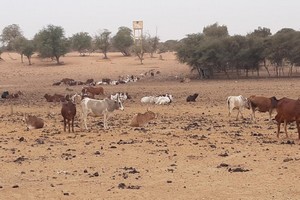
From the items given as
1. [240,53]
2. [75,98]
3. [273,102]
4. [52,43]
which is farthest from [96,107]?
[52,43]

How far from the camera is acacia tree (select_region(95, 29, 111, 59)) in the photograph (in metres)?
95.4

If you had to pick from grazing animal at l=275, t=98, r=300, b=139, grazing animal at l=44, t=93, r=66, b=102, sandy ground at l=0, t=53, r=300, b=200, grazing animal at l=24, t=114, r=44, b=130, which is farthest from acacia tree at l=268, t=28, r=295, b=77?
grazing animal at l=275, t=98, r=300, b=139

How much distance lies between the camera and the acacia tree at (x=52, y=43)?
261 feet

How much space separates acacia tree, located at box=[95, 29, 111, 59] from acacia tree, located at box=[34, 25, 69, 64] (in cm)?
1291

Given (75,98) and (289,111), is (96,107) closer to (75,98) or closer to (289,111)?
(289,111)

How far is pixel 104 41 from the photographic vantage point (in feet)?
314

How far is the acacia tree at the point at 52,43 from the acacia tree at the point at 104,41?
1291 cm

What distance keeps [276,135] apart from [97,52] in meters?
98.7

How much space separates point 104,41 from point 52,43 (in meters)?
16.9

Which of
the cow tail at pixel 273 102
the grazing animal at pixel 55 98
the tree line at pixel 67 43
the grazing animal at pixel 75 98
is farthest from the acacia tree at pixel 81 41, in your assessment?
the cow tail at pixel 273 102

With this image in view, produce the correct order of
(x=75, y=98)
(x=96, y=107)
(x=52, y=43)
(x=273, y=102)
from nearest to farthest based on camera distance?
1. (x=96, y=107)
2. (x=273, y=102)
3. (x=75, y=98)
4. (x=52, y=43)

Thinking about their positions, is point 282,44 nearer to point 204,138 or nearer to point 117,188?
point 204,138

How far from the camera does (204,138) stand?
59.8 feet

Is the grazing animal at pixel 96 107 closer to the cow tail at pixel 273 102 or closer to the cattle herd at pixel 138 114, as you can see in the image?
the cattle herd at pixel 138 114
